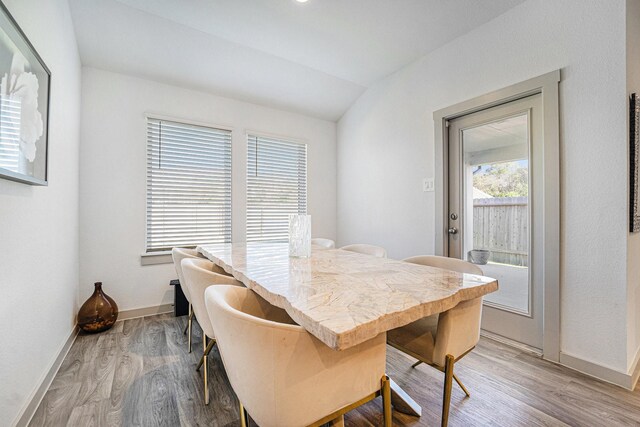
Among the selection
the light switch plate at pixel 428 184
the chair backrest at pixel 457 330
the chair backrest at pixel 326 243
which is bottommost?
the chair backrest at pixel 457 330

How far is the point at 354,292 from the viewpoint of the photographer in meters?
1.01

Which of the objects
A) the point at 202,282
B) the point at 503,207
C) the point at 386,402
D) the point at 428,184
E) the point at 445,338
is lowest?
the point at 386,402

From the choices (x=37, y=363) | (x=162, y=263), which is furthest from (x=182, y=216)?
(x=37, y=363)

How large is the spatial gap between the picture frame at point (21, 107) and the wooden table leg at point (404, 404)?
210 centimetres

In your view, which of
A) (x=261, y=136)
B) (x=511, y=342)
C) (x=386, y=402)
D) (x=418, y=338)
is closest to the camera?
(x=386, y=402)

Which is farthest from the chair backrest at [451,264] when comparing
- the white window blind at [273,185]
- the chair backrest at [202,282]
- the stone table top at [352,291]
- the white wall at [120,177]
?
the white wall at [120,177]

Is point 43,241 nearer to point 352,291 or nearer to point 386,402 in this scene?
point 352,291

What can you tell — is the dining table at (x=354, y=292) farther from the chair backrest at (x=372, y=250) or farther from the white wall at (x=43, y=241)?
the white wall at (x=43, y=241)

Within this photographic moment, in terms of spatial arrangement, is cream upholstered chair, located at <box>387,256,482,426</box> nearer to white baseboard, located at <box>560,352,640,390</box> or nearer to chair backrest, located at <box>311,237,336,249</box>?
white baseboard, located at <box>560,352,640,390</box>

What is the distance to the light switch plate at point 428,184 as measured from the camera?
8.84ft

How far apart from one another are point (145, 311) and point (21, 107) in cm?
217

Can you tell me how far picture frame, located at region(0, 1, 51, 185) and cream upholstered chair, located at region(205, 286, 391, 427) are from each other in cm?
119

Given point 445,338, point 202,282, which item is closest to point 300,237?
point 202,282

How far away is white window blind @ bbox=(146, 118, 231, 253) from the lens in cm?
293
